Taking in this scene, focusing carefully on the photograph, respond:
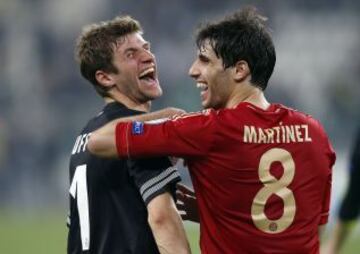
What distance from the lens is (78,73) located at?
19.4 metres

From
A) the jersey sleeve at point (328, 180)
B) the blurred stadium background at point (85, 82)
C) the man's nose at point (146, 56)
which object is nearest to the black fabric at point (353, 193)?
the jersey sleeve at point (328, 180)

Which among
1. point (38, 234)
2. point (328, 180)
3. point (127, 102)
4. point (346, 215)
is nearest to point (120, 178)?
point (127, 102)

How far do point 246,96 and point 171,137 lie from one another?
1.35ft

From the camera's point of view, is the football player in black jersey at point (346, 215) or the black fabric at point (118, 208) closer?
the black fabric at point (118, 208)

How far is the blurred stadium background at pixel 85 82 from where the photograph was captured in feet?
62.6

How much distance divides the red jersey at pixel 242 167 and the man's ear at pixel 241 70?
15 cm

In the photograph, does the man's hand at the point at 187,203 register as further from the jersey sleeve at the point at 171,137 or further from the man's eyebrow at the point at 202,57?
the man's eyebrow at the point at 202,57

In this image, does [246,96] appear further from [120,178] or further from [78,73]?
[78,73]

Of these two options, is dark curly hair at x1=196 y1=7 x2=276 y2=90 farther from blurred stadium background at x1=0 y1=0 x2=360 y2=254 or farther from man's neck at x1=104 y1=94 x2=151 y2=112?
blurred stadium background at x1=0 y1=0 x2=360 y2=254

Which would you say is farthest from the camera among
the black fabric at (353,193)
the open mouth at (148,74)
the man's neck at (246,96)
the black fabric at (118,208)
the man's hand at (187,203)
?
the black fabric at (353,193)

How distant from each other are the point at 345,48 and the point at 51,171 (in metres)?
6.42

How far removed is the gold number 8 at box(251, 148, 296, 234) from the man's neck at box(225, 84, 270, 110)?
240 millimetres

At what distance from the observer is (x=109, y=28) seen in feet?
15.8

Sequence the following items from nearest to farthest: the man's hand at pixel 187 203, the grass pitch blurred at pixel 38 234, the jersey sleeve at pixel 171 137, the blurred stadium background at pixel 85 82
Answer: the jersey sleeve at pixel 171 137
the man's hand at pixel 187 203
the grass pitch blurred at pixel 38 234
the blurred stadium background at pixel 85 82
